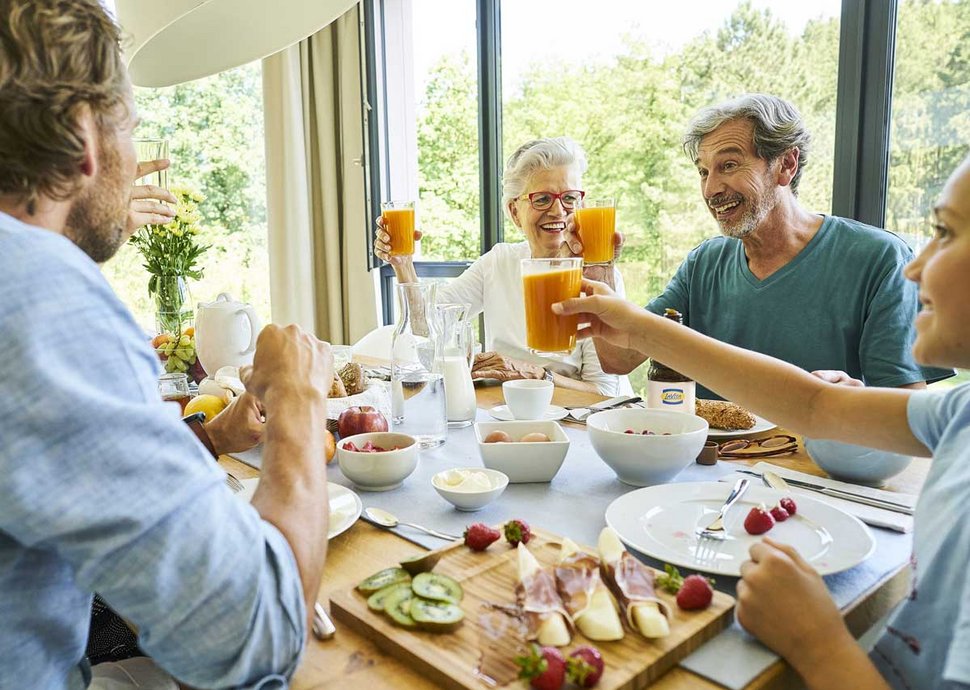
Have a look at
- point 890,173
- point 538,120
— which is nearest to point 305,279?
point 538,120

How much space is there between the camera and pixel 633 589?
883 mm

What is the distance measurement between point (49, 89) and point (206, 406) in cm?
95

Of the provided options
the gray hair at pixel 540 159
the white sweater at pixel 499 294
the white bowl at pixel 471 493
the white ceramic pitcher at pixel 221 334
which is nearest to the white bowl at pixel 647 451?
the white bowl at pixel 471 493

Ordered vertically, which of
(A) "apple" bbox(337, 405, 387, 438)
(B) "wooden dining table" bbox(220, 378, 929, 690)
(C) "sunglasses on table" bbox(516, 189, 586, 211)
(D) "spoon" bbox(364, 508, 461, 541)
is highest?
(C) "sunglasses on table" bbox(516, 189, 586, 211)

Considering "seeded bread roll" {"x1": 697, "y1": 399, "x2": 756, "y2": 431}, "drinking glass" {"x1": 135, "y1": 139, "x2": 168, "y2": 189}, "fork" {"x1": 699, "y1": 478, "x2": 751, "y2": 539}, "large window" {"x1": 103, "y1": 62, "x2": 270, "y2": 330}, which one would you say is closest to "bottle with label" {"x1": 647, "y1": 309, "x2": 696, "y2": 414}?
"seeded bread roll" {"x1": 697, "y1": 399, "x2": 756, "y2": 431}

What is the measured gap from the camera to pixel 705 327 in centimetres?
245

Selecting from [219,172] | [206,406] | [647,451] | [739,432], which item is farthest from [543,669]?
[219,172]

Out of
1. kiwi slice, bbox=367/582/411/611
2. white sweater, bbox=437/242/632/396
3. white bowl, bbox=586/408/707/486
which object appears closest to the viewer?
kiwi slice, bbox=367/582/411/611

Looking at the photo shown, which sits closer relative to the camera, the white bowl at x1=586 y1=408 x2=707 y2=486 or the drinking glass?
the white bowl at x1=586 y1=408 x2=707 y2=486

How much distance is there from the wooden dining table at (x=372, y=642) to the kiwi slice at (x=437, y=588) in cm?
8

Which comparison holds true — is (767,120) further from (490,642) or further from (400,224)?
(490,642)

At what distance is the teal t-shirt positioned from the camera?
202 centimetres

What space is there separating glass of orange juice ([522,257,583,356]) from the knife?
1.51ft

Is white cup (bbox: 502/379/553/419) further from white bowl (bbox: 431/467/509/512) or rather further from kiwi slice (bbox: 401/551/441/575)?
kiwi slice (bbox: 401/551/441/575)
